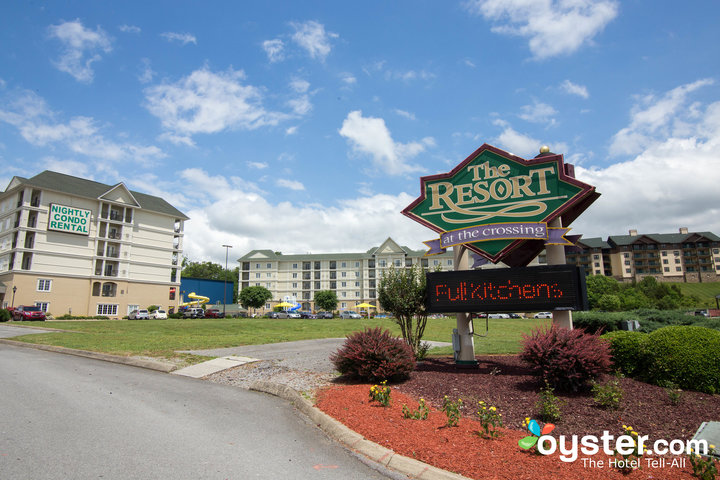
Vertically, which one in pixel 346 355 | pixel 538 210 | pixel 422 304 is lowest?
pixel 346 355

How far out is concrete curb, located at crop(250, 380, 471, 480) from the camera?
4906 mm

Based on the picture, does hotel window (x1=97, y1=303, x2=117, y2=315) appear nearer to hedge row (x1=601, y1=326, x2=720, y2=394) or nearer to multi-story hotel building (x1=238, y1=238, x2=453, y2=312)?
multi-story hotel building (x1=238, y1=238, x2=453, y2=312)

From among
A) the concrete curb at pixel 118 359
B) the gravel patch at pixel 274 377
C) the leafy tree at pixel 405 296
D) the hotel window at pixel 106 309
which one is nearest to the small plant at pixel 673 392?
the leafy tree at pixel 405 296

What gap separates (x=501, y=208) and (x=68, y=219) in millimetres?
67395

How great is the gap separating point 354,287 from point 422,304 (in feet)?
326

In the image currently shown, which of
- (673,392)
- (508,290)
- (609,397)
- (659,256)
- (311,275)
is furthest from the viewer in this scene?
(659,256)

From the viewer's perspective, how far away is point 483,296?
11.0 m

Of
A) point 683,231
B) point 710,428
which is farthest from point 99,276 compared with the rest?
point 683,231

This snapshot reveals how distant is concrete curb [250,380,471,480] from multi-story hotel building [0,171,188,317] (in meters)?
63.8

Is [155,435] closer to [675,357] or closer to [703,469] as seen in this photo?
[703,469]

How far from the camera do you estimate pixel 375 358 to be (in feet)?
31.3

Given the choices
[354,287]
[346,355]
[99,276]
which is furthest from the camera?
[354,287]

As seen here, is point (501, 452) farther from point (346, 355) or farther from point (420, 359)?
point (420, 359)

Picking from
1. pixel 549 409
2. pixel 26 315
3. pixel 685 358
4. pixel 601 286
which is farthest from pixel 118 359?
pixel 601 286
